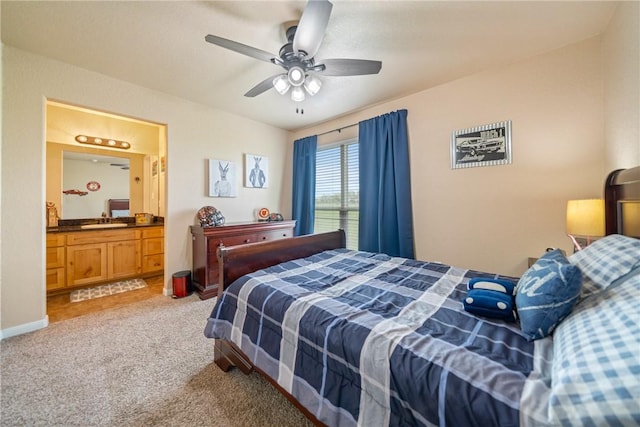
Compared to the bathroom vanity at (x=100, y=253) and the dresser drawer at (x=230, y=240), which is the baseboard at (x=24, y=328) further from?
the dresser drawer at (x=230, y=240)

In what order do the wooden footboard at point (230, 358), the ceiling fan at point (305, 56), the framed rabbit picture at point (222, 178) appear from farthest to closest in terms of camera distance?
1. the framed rabbit picture at point (222, 178)
2. the wooden footboard at point (230, 358)
3. the ceiling fan at point (305, 56)

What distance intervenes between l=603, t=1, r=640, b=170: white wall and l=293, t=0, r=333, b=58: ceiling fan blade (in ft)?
6.18

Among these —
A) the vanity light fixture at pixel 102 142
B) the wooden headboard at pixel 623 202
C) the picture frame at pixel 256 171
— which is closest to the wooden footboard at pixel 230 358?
the wooden headboard at pixel 623 202

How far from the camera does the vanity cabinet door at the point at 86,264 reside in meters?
3.05

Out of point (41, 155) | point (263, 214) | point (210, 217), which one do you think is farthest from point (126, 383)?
point (263, 214)

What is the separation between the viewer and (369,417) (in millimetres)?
884

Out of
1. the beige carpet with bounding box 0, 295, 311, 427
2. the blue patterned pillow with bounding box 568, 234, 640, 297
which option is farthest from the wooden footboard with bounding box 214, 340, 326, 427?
the blue patterned pillow with bounding box 568, 234, 640, 297

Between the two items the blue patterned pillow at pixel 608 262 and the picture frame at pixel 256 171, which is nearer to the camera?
the blue patterned pillow at pixel 608 262

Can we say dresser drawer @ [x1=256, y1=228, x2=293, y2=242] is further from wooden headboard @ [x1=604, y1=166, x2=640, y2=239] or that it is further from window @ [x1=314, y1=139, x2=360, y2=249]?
wooden headboard @ [x1=604, y1=166, x2=640, y2=239]

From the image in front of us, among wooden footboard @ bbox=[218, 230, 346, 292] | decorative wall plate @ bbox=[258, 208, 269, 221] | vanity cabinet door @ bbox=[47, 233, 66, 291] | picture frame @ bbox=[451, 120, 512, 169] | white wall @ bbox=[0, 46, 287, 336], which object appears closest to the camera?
wooden footboard @ bbox=[218, 230, 346, 292]

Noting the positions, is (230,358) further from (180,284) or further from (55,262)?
(55,262)

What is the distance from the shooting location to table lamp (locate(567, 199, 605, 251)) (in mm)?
1560

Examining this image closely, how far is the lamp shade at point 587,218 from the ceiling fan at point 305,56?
1.78 metres

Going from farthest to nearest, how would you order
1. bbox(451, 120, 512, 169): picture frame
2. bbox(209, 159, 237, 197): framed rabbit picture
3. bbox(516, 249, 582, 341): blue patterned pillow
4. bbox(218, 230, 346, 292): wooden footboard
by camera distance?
1. bbox(209, 159, 237, 197): framed rabbit picture
2. bbox(451, 120, 512, 169): picture frame
3. bbox(218, 230, 346, 292): wooden footboard
4. bbox(516, 249, 582, 341): blue patterned pillow
